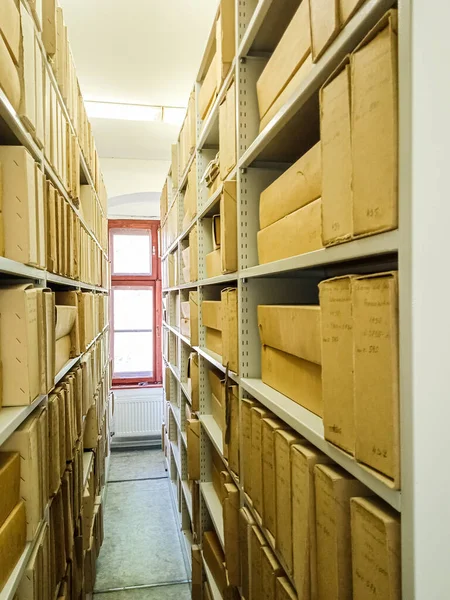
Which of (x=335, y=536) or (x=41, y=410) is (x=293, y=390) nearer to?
(x=335, y=536)

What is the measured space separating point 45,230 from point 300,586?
1141 millimetres

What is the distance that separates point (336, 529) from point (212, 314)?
1350 mm

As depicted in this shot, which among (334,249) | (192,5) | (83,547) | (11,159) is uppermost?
(192,5)

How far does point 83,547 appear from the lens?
2055 mm

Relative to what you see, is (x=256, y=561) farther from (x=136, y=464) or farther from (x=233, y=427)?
(x=136, y=464)

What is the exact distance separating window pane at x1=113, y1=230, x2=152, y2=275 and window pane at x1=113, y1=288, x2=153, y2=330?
240mm

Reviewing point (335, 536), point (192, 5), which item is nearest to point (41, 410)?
point (335, 536)

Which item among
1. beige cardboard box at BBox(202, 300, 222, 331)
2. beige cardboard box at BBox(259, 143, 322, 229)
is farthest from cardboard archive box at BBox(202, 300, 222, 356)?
beige cardboard box at BBox(259, 143, 322, 229)

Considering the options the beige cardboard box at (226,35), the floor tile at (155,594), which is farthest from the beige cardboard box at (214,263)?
the floor tile at (155,594)

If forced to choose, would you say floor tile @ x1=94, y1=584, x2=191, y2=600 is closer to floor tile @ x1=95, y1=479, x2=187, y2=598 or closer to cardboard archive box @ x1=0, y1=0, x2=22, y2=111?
floor tile @ x1=95, y1=479, x2=187, y2=598

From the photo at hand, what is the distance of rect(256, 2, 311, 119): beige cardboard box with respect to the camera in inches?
38.0

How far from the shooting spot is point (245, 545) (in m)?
1.38

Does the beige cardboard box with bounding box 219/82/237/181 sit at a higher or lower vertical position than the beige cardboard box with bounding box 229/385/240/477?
higher

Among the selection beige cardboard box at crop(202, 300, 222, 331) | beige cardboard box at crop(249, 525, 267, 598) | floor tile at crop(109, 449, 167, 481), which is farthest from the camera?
floor tile at crop(109, 449, 167, 481)
